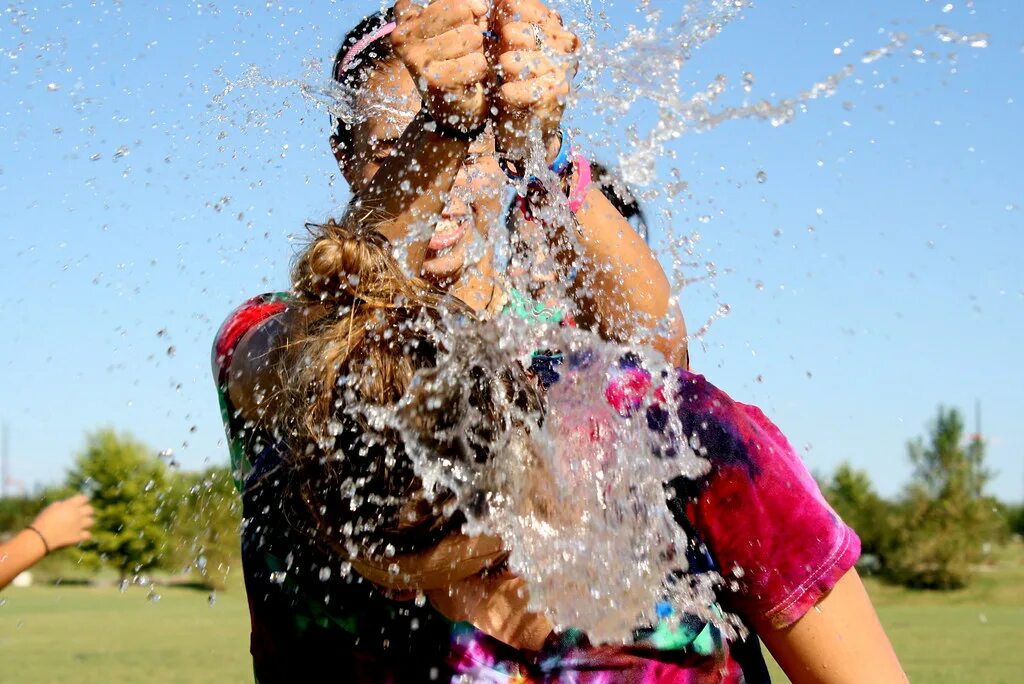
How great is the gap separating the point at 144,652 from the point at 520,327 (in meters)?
10.3

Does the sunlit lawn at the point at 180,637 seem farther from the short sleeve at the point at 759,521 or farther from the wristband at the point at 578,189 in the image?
the short sleeve at the point at 759,521

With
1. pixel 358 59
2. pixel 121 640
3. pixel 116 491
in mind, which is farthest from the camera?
pixel 116 491

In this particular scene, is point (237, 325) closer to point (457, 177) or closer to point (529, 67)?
point (457, 177)

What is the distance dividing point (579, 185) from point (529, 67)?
0.38m

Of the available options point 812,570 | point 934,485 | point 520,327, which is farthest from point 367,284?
point 934,485

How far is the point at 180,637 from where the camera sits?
12.2 m

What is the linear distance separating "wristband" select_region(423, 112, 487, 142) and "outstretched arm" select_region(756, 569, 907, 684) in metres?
0.82

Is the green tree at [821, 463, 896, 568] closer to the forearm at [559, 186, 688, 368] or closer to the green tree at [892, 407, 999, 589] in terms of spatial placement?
the green tree at [892, 407, 999, 589]

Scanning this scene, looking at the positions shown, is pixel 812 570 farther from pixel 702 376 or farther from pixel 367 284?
pixel 367 284

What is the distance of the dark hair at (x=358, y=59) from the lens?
253cm

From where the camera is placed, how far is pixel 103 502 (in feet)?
84.5

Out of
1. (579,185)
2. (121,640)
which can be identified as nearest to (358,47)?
(579,185)

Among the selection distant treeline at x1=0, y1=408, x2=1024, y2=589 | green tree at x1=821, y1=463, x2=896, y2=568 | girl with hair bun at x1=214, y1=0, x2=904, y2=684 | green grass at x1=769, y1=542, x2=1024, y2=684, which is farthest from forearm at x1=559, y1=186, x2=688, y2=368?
green tree at x1=821, y1=463, x2=896, y2=568

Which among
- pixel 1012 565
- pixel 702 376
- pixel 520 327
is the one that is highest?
pixel 520 327
